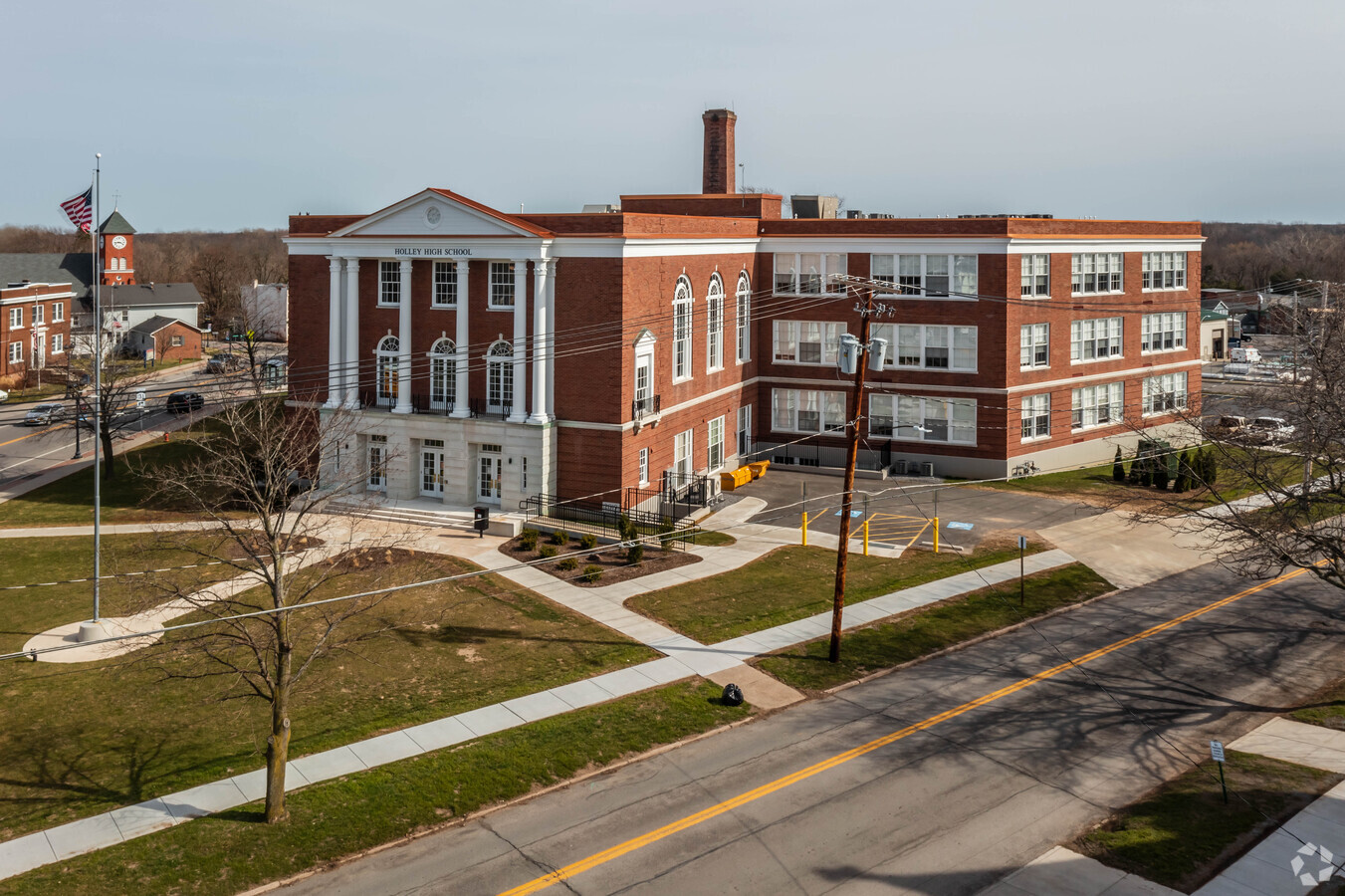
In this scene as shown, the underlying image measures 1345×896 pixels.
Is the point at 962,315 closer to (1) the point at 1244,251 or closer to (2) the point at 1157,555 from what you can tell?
(2) the point at 1157,555

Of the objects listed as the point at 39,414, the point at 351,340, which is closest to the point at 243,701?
the point at 351,340

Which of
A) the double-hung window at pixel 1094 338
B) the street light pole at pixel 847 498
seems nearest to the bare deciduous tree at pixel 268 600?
the street light pole at pixel 847 498

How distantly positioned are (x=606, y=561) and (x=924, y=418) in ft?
67.7

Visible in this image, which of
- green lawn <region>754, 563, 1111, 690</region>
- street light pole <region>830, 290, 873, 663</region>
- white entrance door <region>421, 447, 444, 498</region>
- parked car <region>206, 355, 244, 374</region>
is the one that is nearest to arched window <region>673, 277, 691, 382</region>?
white entrance door <region>421, 447, 444, 498</region>

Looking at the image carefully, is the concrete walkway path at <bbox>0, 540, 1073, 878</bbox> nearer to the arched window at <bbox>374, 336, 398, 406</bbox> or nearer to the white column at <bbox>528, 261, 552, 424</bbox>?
the white column at <bbox>528, 261, 552, 424</bbox>

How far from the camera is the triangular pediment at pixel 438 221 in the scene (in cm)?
3972

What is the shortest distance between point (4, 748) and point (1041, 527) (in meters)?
33.8

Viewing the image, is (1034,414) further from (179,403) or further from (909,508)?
(179,403)

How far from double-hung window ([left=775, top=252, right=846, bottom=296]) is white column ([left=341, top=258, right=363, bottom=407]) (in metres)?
19.8

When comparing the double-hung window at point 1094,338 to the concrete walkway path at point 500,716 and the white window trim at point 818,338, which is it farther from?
the concrete walkway path at point 500,716

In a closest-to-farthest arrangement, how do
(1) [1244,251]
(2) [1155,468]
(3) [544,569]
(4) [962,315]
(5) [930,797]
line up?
(5) [930,797] < (3) [544,569] < (2) [1155,468] < (4) [962,315] < (1) [1244,251]

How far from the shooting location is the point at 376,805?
790 inches

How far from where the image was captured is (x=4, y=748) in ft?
Answer: 72.9

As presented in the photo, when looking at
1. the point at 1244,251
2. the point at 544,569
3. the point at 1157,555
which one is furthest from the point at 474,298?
the point at 1244,251
